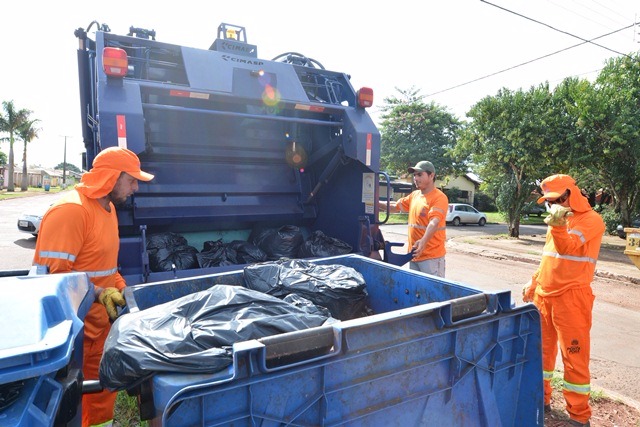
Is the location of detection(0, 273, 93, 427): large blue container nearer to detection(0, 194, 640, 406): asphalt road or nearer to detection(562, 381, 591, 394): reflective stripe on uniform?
detection(0, 194, 640, 406): asphalt road

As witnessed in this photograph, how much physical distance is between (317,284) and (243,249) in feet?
6.30

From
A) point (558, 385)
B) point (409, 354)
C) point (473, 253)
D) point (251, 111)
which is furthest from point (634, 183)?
point (409, 354)

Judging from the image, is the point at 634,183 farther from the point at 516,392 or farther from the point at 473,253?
the point at 516,392

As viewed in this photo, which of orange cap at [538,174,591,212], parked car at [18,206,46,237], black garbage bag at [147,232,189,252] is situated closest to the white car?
parked car at [18,206,46,237]

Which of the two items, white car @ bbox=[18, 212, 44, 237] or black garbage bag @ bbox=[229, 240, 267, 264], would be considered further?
white car @ bbox=[18, 212, 44, 237]

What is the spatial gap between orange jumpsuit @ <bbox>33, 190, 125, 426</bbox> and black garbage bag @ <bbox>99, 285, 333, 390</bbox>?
2.93 ft

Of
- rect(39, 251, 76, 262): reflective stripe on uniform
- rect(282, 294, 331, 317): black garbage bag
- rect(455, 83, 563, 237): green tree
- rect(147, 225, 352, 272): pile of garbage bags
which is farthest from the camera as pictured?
rect(455, 83, 563, 237): green tree

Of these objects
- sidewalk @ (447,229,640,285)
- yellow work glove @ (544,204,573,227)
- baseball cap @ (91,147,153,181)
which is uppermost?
baseball cap @ (91,147,153,181)

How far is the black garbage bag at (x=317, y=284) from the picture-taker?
6.87ft

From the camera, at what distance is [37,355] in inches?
41.5

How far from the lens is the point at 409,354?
1.50 m

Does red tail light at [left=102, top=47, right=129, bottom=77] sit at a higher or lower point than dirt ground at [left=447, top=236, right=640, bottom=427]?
higher

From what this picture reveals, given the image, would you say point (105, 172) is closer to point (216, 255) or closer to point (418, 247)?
point (216, 255)

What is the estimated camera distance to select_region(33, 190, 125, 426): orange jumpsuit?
2.06m
